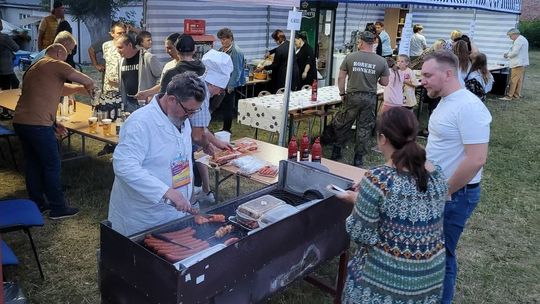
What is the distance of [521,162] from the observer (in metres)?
7.30

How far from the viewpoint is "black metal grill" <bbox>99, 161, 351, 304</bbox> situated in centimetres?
206

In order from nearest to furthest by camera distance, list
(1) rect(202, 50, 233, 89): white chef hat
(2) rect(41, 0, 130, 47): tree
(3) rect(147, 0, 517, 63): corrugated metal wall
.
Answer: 1. (1) rect(202, 50, 233, 89): white chef hat
2. (3) rect(147, 0, 517, 63): corrugated metal wall
3. (2) rect(41, 0, 130, 47): tree

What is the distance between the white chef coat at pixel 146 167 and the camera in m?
2.44

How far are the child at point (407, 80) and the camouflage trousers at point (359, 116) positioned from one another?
33.9 inches

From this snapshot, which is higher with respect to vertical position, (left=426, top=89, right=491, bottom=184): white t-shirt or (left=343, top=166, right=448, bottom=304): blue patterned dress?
(left=426, top=89, right=491, bottom=184): white t-shirt

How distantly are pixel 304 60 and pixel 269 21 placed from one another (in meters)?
2.03

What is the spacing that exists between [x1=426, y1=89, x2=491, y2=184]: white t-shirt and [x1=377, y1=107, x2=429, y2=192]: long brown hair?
73 cm

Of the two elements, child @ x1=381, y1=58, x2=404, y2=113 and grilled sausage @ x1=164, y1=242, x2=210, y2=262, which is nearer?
grilled sausage @ x1=164, y1=242, x2=210, y2=262

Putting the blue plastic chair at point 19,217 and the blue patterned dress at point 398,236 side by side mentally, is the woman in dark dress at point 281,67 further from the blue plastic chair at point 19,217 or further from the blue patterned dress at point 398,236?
the blue patterned dress at point 398,236

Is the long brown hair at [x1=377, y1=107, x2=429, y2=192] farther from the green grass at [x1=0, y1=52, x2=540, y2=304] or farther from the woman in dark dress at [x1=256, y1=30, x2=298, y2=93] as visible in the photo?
the woman in dark dress at [x1=256, y1=30, x2=298, y2=93]

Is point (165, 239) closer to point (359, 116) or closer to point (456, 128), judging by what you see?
point (456, 128)

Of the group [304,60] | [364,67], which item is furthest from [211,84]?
[304,60]

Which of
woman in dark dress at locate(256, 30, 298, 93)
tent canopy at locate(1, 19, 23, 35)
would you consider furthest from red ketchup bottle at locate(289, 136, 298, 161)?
tent canopy at locate(1, 19, 23, 35)

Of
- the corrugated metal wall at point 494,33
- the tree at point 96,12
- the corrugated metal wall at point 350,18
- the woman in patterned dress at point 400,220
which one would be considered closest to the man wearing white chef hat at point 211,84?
the woman in patterned dress at point 400,220
